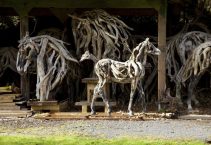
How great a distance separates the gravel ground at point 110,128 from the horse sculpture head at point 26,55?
6.96 feet

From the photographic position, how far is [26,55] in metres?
18.0

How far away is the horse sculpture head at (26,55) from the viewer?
17891 mm

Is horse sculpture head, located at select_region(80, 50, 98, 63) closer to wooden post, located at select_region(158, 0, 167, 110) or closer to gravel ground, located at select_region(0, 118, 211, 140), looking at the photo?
wooden post, located at select_region(158, 0, 167, 110)

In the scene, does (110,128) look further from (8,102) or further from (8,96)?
(8,96)

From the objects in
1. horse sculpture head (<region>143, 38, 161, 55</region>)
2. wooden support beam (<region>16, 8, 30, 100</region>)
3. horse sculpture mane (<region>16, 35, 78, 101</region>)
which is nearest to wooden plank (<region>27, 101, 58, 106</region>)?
horse sculpture mane (<region>16, 35, 78, 101</region>)

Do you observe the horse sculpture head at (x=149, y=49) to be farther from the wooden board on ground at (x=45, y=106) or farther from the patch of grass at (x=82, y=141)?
the patch of grass at (x=82, y=141)

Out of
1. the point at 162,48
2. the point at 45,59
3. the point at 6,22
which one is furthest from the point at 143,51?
the point at 6,22

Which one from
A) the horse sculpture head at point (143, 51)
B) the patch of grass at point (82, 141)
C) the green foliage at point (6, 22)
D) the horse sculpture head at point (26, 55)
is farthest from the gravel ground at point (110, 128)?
the green foliage at point (6, 22)

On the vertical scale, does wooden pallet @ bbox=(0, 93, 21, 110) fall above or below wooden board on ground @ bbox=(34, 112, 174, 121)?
above

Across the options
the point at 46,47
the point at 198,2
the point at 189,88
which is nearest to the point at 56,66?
the point at 46,47

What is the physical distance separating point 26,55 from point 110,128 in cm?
482

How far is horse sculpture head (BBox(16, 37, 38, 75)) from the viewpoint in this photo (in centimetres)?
1789

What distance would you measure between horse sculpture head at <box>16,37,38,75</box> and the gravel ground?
2.12m

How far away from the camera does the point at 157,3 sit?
17.8m
